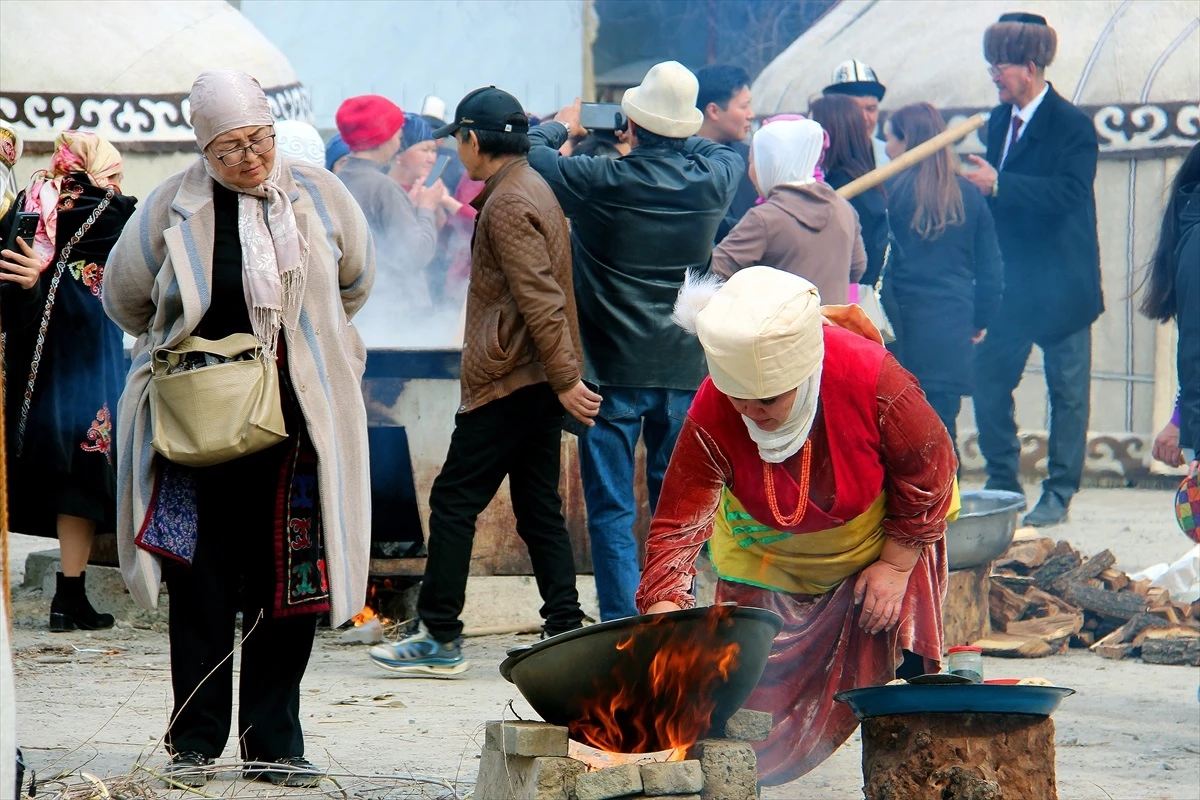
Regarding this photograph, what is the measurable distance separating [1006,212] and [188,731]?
5.83 m

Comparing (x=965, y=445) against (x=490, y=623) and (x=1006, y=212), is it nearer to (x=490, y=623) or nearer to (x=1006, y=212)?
(x=1006, y=212)

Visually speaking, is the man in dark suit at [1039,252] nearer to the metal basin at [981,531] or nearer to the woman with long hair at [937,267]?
the woman with long hair at [937,267]

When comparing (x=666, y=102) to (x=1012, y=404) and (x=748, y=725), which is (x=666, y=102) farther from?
(x=1012, y=404)

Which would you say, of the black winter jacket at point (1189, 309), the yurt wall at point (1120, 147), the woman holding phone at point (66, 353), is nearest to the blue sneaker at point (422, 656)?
the woman holding phone at point (66, 353)

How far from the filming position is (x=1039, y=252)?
356 inches

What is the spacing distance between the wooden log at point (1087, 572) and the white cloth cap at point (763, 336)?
12.3 ft

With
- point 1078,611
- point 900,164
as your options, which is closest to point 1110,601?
point 1078,611

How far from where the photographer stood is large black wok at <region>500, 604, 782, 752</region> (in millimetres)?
3557

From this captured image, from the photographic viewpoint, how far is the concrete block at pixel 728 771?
12.3ft

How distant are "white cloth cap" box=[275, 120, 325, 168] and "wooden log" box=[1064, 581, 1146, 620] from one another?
3.57 m

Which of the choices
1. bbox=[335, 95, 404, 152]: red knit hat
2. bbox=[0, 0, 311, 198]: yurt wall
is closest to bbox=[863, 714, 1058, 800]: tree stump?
bbox=[335, 95, 404, 152]: red knit hat

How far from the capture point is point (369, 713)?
529cm

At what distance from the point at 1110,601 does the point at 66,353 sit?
415 cm

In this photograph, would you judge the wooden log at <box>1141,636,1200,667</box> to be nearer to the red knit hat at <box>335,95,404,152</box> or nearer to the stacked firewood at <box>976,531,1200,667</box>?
the stacked firewood at <box>976,531,1200,667</box>
